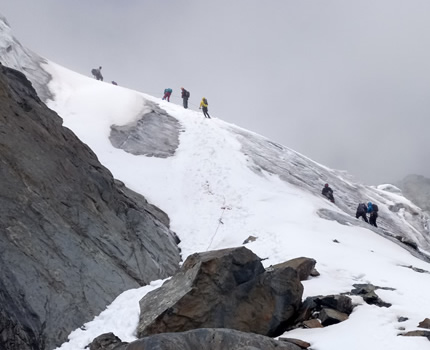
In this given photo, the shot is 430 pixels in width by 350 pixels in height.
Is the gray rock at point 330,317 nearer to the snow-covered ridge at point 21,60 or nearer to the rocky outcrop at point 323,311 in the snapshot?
the rocky outcrop at point 323,311

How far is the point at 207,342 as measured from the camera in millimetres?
10250

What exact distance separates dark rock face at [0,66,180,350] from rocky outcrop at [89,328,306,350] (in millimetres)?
2841

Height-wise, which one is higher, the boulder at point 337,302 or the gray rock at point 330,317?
the boulder at point 337,302

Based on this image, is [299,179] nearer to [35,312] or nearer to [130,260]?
[130,260]

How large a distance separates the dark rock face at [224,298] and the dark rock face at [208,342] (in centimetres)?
240

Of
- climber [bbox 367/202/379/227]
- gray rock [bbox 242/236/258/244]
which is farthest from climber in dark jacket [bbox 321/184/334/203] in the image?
gray rock [bbox 242/236/258/244]

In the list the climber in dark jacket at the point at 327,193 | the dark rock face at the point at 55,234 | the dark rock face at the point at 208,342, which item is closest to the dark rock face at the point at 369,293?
the dark rock face at the point at 208,342

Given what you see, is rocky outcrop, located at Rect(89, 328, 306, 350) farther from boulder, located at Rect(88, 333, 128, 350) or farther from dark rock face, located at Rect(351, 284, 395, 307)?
dark rock face, located at Rect(351, 284, 395, 307)

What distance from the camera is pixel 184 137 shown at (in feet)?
127

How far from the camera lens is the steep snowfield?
1296 cm

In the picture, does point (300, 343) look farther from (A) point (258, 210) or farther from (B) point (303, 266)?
(A) point (258, 210)

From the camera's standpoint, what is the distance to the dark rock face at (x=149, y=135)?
1358 inches

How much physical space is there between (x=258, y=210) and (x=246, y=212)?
773 millimetres

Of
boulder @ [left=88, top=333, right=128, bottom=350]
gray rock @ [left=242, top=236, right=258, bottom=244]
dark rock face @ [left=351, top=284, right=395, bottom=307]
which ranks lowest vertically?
boulder @ [left=88, top=333, right=128, bottom=350]
